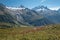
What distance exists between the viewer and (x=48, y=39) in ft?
88.9

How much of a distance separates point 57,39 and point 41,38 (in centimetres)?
290

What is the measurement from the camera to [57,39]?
26.6 m

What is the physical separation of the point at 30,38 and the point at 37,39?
1.36 meters

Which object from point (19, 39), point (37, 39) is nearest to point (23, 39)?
point (19, 39)

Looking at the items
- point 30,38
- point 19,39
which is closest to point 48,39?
point 30,38

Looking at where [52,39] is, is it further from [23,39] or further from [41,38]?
[23,39]

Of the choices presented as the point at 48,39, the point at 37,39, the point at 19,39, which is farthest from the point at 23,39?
the point at 48,39

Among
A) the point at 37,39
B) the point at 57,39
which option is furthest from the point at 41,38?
the point at 57,39

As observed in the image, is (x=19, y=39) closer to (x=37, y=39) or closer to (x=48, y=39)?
(x=37, y=39)

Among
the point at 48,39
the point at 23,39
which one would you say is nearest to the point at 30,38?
the point at 23,39

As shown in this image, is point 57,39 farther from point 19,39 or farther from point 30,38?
point 19,39

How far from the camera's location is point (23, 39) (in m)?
27.7

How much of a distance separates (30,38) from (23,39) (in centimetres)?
130

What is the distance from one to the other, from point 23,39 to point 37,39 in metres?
2.59
